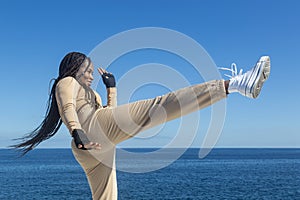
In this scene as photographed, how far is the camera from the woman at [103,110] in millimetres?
2555

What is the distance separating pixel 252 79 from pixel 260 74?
0.21 feet

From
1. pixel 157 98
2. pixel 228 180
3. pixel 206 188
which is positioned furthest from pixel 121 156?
pixel 228 180

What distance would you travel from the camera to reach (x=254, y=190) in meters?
38.3

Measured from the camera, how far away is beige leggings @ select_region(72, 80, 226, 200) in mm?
2557

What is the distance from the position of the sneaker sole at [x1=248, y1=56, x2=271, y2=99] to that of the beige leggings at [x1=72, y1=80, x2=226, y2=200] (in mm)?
174

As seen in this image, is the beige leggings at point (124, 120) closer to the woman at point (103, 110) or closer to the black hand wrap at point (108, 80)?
the woman at point (103, 110)

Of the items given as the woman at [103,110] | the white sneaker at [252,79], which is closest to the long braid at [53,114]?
the woman at [103,110]

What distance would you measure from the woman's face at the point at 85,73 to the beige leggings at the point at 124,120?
0.26 m

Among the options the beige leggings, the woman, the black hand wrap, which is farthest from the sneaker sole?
the black hand wrap

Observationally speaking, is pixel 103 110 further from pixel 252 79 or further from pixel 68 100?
pixel 252 79

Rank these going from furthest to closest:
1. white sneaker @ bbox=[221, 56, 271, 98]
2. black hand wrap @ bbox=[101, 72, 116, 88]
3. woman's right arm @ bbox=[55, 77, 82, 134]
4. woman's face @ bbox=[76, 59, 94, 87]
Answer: black hand wrap @ bbox=[101, 72, 116, 88], woman's face @ bbox=[76, 59, 94, 87], woman's right arm @ bbox=[55, 77, 82, 134], white sneaker @ bbox=[221, 56, 271, 98]

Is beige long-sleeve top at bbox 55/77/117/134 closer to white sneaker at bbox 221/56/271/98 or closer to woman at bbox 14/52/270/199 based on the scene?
woman at bbox 14/52/270/199

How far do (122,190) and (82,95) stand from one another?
118ft

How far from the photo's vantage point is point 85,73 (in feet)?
10.2
